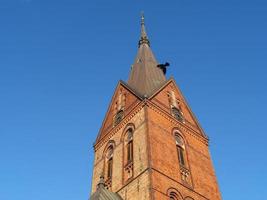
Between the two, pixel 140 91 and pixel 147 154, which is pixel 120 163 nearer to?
pixel 147 154

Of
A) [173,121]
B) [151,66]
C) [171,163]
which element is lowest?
[171,163]

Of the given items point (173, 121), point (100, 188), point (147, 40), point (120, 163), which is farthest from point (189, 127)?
point (147, 40)

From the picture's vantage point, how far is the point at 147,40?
38.1 m

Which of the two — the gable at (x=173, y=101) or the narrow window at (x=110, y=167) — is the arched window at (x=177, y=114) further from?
the narrow window at (x=110, y=167)

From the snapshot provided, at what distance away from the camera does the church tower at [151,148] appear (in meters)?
20.2

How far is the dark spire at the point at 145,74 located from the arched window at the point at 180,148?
3513 mm

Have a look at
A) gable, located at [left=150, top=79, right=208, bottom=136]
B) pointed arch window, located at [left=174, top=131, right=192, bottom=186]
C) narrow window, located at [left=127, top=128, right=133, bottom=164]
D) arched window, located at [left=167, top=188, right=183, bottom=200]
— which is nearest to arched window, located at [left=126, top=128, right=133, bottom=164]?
narrow window, located at [left=127, top=128, right=133, bottom=164]

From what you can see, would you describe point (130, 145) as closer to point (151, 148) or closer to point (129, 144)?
point (129, 144)

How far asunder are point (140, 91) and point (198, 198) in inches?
344

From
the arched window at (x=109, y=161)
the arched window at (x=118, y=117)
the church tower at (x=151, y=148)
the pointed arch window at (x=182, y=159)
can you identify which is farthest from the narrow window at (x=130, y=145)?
the pointed arch window at (x=182, y=159)

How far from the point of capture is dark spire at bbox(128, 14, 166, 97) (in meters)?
26.9

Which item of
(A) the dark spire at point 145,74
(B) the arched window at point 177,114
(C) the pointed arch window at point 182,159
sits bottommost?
(C) the pointed arch window at point 182,159

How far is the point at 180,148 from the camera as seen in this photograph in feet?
77.8

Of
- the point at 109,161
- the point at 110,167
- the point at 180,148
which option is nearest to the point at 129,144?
the point at 110,167
